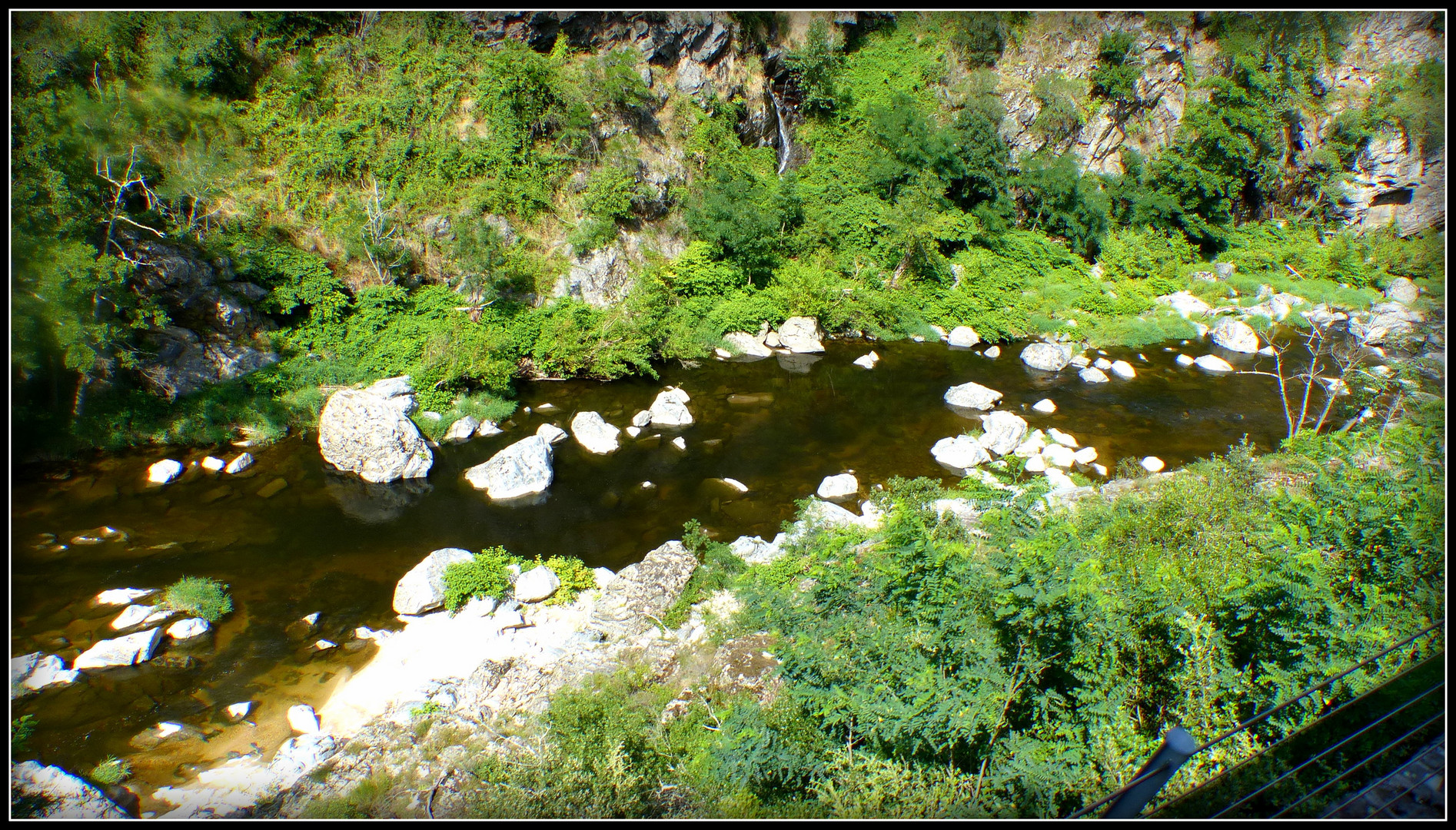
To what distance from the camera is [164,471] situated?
10.6m

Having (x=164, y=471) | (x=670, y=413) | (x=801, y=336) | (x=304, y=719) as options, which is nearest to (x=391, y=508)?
(x=164, y=471)

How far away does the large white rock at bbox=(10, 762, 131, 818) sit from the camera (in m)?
5.07

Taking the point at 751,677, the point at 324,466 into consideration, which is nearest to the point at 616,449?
the point at 324,466

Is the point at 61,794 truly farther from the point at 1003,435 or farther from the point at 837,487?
the point at 1003,435

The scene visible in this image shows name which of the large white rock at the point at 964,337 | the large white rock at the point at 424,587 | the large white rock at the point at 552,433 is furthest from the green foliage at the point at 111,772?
the large white rock at the point at 964,337

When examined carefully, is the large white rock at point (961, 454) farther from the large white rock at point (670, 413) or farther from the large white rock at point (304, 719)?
the large white rock at point (304, 719)

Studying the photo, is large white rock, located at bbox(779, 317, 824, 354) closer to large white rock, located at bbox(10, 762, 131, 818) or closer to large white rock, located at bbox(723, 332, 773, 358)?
large white rock, located at bbox(723, 332, 773, 358)

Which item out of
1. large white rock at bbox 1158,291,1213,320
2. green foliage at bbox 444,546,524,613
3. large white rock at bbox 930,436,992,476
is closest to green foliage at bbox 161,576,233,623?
green foliage at bbox 444,546,524,613

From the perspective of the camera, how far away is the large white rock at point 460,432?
12.5 meters

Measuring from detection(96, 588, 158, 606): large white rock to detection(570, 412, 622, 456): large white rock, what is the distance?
678 cm

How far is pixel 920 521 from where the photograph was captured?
4.78 m

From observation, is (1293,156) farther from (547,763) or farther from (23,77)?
(23,77)

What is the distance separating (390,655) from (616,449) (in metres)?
5.71

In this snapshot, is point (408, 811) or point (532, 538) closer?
point (408, 811)
